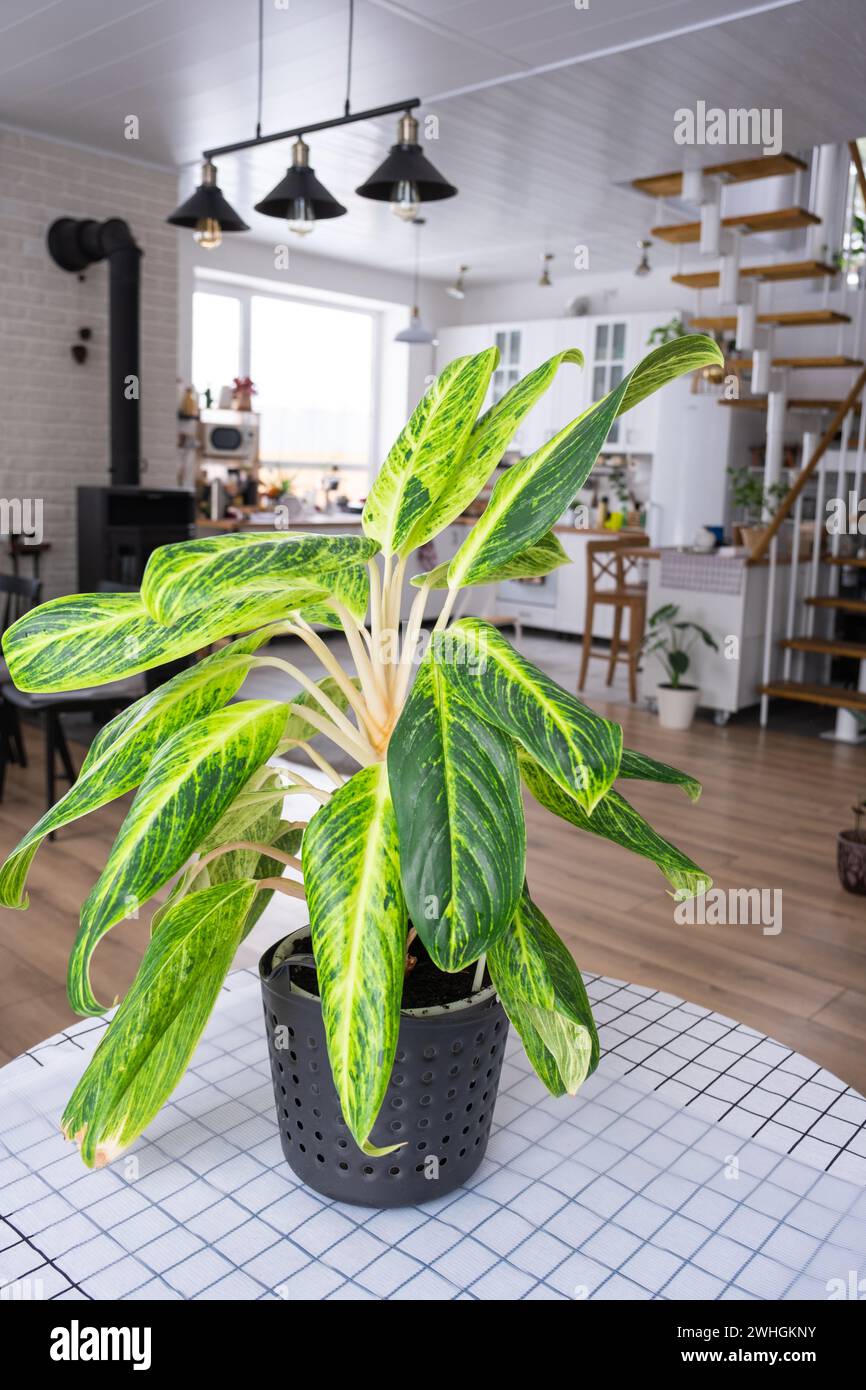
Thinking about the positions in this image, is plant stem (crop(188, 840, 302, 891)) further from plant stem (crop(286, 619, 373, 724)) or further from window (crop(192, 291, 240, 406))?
window (crop(192, 291, 240, 406))

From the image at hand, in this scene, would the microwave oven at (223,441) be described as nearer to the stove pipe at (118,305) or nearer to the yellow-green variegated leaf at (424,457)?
the stove pipe at (118,305)

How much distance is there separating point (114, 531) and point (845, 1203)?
5179 mm

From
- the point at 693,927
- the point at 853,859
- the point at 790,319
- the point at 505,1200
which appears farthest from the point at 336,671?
the point at 790,319

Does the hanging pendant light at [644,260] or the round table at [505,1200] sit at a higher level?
the hanging pendant light at [644,260]

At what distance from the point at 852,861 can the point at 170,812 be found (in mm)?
3177

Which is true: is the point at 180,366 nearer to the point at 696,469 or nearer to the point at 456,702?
the point at 696,469

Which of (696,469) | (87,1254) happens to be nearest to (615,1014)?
(87,1254)

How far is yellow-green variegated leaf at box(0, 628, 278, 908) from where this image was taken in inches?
32.4

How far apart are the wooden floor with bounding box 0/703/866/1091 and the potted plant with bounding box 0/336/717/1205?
1771 millimetres

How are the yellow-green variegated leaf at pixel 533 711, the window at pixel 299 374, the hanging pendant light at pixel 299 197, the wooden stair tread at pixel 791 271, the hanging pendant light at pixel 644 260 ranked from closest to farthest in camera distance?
the yellow-green variegated leaf at pixel 533 711 < the hanging pendant light at pixel 299 197 < the wooden stair tread at pixel 791 271 < the hanging pendant light at pixel 644 260 < the window at pixel 299 374

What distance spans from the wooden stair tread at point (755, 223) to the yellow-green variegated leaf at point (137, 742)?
576cm

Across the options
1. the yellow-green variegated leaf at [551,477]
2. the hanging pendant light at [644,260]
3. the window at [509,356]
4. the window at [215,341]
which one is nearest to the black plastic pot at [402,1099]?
the yellow-green variegated leaf at [551,477]

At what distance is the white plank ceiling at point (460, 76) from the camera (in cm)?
401

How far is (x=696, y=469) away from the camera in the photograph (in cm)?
806
